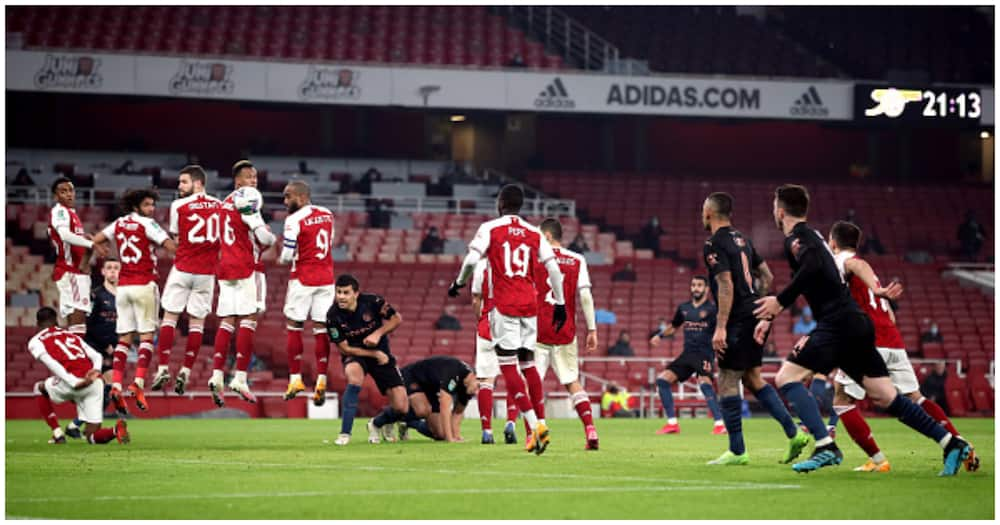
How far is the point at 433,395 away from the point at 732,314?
17.3ft

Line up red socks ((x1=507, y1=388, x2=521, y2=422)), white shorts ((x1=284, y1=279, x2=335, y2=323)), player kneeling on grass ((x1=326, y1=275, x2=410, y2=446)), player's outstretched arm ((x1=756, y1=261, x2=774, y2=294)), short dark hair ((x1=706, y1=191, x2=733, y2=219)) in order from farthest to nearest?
red socks ((x1=507, y1=388, x2=521, y2=422)) → player kneeling on grass ((x1=326, y1=275, x2=410, y2=446)) → white shorts ((x1=284, y1=279, x2=335, y2=323)) → player's outstretched arm ((x1=756, y1=261, x2=774, y2=294)) → short dark hair ((x1=706, y1=191, x2=733, y2=219))

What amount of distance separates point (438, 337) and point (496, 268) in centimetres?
1734

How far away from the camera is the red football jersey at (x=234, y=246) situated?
564 inches

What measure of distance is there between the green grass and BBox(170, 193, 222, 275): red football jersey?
174 cm

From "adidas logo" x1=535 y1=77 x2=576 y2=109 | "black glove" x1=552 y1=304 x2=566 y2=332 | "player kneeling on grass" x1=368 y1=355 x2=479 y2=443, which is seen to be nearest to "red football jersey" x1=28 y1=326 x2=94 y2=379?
"player kneeling on grass" x1=368 y1=355 x2=479 y2=443

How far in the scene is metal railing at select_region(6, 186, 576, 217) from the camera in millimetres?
35062

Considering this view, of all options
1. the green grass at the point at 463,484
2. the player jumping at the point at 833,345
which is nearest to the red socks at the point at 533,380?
the green grass at the point at 463,484

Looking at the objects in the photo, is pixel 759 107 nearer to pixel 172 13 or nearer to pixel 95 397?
pixel 172 13

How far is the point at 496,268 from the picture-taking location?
12617 millimetres

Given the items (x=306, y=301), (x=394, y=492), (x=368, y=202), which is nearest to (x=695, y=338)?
(x=306, y=301)

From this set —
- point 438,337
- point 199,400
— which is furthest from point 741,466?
point 438,337

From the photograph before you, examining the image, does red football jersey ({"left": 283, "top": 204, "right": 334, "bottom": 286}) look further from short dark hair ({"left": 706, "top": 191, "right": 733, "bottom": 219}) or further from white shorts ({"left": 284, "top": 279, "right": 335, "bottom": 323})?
short dark hair ({"left": 706, "top": 191, "right": 733, "bottom": 219})

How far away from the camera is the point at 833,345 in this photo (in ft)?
32.8

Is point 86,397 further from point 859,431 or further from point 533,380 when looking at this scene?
point 859,431
